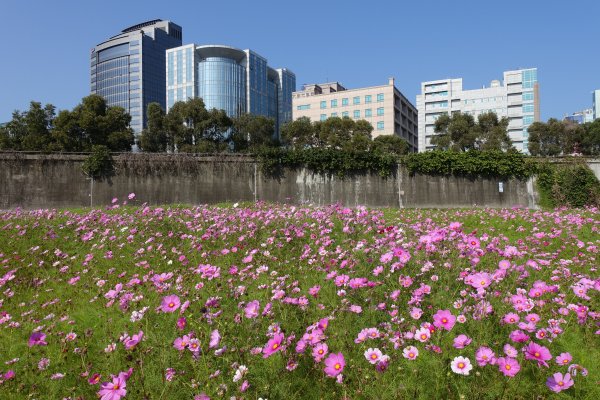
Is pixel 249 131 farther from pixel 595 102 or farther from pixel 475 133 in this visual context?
pixel 595 102

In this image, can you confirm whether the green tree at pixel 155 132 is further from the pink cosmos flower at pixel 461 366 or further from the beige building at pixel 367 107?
the pink cosmos flower at pixel 461 366

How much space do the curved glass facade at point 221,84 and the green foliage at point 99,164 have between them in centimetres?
9028

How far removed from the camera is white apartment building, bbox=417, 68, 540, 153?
83.8 metres

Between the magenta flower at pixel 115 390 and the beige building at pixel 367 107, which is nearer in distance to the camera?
the magenta flower at pixel 115 390

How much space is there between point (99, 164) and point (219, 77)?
95148 millimetres

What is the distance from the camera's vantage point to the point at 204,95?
112m

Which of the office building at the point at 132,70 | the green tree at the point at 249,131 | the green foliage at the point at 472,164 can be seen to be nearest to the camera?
the green foliage at the point at 472,164

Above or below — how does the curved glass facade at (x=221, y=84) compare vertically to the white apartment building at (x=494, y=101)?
above

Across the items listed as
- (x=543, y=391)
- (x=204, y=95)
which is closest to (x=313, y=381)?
(x=543, y=391)

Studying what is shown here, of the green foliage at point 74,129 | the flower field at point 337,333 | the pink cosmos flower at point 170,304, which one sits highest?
the green foliage at point 74,129

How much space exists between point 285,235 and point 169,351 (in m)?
3.38

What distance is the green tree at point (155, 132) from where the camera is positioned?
40406mm

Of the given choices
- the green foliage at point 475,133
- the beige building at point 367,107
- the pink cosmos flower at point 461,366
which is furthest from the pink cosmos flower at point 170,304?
the beige building at point 367,107

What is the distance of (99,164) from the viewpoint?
20.8m
